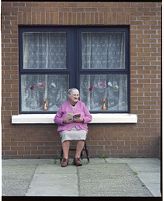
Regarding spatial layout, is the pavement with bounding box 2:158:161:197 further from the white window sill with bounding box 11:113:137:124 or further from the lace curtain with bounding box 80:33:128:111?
the lace curtain with bounding box 80:33:128:111

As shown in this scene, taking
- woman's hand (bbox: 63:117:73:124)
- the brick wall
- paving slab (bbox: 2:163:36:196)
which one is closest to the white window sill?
the brick wall

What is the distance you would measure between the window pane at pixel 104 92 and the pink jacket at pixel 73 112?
2.65 ft

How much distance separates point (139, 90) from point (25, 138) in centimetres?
241

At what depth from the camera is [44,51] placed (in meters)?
9.47

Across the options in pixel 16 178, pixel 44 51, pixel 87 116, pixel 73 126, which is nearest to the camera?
pixel 16 178

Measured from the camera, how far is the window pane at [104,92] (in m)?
9.48

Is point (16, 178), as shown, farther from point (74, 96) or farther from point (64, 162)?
point (74, 96)

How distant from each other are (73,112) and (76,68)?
1138 mm

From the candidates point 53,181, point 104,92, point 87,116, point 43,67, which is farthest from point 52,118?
point 53,181

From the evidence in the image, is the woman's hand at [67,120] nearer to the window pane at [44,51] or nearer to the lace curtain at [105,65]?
the lace curtain at [105,65]

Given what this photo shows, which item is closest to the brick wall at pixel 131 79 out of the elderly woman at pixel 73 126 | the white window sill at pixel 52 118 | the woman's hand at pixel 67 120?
the white window sill at pixel 52 118

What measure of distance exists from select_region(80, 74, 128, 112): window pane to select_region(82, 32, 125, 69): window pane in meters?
0.24

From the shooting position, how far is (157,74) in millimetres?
9211
